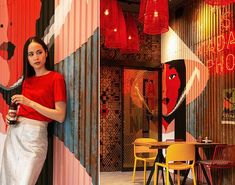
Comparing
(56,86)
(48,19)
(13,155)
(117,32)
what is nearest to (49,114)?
(56,86)

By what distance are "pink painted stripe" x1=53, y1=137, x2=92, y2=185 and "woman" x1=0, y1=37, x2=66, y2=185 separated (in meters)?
0.19

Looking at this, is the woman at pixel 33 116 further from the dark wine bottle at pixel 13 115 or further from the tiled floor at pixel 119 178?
the tiled floor at pixel 119 178

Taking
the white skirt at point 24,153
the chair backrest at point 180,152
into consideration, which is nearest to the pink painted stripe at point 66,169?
the white skirt at point 24,153

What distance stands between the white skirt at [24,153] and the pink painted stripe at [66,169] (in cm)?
19

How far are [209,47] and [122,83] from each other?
2.13 metres

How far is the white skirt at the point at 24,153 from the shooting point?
6.52 ft

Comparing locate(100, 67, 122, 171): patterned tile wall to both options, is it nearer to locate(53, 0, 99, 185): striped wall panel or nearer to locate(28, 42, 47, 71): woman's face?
locate(53, 0, 99, 185): striped wall panel

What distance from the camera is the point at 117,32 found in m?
4.34

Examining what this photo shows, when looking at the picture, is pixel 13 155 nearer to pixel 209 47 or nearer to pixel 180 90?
pixel 209 47

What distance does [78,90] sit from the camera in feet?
7.36

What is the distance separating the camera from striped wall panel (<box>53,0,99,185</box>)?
2215 mm

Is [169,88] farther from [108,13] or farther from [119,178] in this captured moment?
[108,13]

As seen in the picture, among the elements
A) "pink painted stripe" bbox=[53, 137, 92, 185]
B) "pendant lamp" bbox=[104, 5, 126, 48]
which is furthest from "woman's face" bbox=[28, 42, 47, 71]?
"pendant lamp" bbox=[104, 5, 126, 48]

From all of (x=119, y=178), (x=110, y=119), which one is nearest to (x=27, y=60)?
(x=119, y=178)
